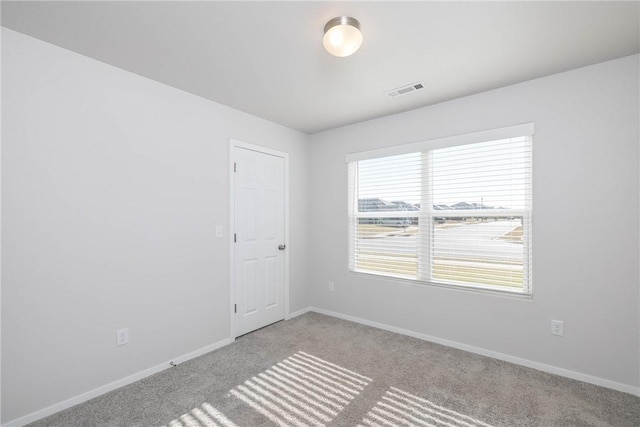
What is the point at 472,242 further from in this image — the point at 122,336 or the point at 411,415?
the point at 122,336

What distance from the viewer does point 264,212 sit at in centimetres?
360

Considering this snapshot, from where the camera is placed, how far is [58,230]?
2053 millimetres

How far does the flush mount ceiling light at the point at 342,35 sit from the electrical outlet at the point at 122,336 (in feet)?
8.44

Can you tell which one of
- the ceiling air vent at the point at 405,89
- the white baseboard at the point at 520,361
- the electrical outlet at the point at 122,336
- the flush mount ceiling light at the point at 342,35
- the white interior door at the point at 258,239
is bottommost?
the white baseboard at the point at 520,361

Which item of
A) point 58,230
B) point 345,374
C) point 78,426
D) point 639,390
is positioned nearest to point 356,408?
point 345,374

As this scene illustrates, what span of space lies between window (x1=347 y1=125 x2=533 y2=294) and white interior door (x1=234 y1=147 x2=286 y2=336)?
36.7 inches

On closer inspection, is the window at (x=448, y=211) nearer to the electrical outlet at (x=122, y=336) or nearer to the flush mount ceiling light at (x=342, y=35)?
the flush mount ceiling light at (x=342, y=35)

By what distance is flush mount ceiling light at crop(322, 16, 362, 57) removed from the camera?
177 centimetres

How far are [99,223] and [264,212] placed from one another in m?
1.68

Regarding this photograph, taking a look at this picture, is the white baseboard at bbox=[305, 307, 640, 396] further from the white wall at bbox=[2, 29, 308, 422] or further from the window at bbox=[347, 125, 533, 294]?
the white wall at bbox=[2, 29, 308, 422]

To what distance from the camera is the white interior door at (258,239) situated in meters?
3.30

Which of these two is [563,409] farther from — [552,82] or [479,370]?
[552,82]

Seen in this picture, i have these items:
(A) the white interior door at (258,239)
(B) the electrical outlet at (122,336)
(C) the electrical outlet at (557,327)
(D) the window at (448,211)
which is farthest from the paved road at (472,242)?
(B) the electrical outlet at (122,336)

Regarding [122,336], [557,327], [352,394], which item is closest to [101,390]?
[122,336]
